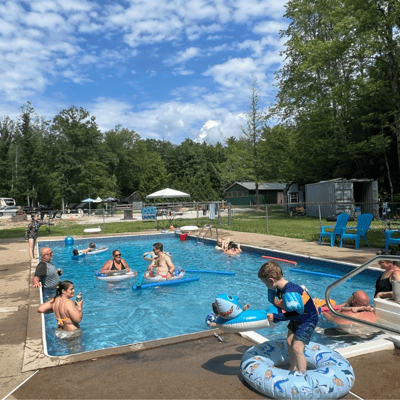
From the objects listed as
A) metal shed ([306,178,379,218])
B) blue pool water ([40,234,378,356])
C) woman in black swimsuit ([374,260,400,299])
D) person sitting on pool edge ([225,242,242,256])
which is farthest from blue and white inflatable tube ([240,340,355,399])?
metal shed ([306,178,379,218])

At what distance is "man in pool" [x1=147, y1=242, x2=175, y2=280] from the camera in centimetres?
998

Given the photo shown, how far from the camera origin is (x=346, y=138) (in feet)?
93.5

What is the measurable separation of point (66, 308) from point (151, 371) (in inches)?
95.7

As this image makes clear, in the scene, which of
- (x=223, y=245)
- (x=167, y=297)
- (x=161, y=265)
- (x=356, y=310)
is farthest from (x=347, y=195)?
(x=356, y=310)

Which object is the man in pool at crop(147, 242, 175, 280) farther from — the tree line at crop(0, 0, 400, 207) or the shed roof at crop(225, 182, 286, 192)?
the shed roof at crop(225, 182, 286, 192)

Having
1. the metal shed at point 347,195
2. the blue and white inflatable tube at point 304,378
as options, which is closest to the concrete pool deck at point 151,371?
the blue and white inflatable tube at point 304,378

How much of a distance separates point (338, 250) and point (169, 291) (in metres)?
6.05

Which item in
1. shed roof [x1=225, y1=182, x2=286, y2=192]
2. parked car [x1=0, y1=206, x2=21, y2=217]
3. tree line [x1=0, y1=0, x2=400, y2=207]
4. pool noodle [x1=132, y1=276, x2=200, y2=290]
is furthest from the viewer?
shed roof [x1=225, y1=182, x2=286, y2=192]

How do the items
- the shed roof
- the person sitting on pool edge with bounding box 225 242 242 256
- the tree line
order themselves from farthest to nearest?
the shed roof
the tree line
the person sitting on pool edge with bounding box 225 242 242 256

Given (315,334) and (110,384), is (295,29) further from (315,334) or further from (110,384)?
(110,384)

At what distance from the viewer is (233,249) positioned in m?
13.5

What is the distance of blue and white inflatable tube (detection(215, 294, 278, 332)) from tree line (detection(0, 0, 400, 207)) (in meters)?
21.6

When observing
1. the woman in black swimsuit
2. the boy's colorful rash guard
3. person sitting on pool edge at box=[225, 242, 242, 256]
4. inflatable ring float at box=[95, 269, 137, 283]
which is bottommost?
inflatable ring float at box=[95, 269, 137, 283]

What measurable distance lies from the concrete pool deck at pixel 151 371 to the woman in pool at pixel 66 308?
42 centimetres
